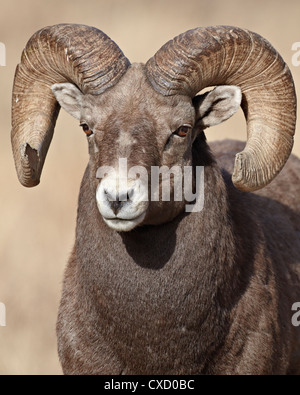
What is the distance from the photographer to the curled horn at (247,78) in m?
7.14

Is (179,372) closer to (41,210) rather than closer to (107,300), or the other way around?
(107,300)

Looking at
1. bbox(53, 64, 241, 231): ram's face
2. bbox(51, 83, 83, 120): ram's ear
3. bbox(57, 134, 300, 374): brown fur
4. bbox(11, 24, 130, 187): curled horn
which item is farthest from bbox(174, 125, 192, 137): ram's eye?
bbox(51, 83, 83, 120): ram's ear

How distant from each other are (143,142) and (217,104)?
1.16 meters

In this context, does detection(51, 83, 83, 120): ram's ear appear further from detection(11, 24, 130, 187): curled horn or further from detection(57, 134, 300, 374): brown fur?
detection(57, 134, 300, 374): brown fur

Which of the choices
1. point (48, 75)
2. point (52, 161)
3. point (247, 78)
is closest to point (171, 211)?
point (247, 78)

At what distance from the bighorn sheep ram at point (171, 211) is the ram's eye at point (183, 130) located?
0.01 meters

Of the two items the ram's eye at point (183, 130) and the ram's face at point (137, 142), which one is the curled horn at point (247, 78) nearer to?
the ram's face at point (137, 142)

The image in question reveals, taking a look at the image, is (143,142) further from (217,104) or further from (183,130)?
(217,104)

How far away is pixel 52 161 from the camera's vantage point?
17.5 m

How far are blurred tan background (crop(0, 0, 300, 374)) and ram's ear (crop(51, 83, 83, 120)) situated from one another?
518 cm

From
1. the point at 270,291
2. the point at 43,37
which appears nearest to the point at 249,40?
the point at 43,37

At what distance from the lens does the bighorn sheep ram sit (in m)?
7.09

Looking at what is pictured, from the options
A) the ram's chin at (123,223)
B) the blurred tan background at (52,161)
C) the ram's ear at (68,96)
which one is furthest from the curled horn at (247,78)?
the blurred tan background at (52,161)

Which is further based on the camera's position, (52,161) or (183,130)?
(52,161)
